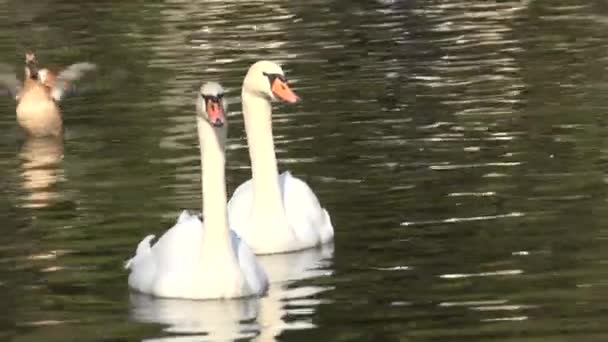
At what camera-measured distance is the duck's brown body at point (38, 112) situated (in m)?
23.9

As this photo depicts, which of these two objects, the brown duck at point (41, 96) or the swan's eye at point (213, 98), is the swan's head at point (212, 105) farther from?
the brown duck at point (41, 96)

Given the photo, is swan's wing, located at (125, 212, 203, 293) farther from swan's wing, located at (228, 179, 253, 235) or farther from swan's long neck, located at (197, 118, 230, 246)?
swan's wing, located at (228, 179, 253, 235)

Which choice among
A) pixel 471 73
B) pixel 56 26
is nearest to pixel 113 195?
pixel 471 73

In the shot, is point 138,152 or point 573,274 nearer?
point 573,274

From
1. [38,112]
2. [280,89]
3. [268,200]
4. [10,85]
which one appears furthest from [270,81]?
[10,85]

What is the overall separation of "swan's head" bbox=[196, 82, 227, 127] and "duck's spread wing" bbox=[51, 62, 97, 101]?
13.2 m

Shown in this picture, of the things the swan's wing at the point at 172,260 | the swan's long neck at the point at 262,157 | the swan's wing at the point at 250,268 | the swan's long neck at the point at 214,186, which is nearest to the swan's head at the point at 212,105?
the swan's long neck at the point at 214,186

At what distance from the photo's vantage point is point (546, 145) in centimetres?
1997

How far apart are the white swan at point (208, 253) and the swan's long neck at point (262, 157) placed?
184cm

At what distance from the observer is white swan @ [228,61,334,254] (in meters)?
16.2

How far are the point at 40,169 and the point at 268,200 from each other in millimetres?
5090

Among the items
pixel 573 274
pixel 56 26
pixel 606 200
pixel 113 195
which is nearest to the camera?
pixel 573 274

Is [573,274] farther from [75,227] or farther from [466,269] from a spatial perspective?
[75,227]

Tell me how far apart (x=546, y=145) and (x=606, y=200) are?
332 cm
